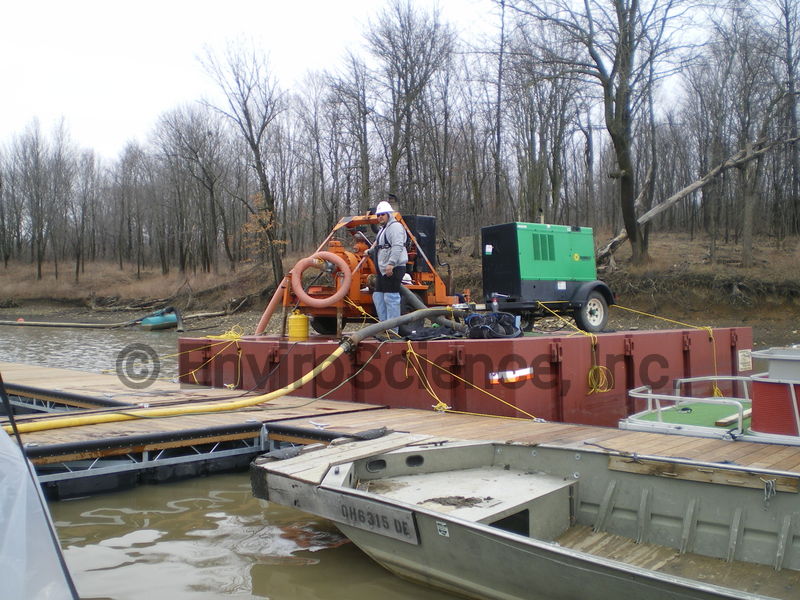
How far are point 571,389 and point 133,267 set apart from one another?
2236 inches

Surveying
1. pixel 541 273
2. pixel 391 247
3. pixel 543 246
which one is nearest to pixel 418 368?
pixel 391 247

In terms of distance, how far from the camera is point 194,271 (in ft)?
162

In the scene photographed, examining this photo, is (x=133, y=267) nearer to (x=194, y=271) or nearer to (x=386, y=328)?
(x=194, y=271)

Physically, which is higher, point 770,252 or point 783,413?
point 770,252

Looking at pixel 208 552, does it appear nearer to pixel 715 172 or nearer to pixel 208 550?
pixel 208 550

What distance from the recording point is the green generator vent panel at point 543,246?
1056cm

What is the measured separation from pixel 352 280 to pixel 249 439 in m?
3.23

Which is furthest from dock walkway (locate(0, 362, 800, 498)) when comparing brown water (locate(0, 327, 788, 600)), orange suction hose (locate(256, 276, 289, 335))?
orange suction hose (locate(256, 276, 289, 335))

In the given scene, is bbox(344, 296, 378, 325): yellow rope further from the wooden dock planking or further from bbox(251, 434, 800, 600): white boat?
bbox(251, 434, 800, 600): white boat

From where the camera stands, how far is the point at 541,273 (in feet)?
34.7

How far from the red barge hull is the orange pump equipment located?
1.94ft

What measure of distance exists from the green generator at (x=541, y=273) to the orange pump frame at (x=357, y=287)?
85 cm

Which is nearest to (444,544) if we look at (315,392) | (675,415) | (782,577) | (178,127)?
(782,577)

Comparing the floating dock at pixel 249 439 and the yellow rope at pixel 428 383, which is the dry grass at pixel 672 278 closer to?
the yellow rope at pixel 428 383
